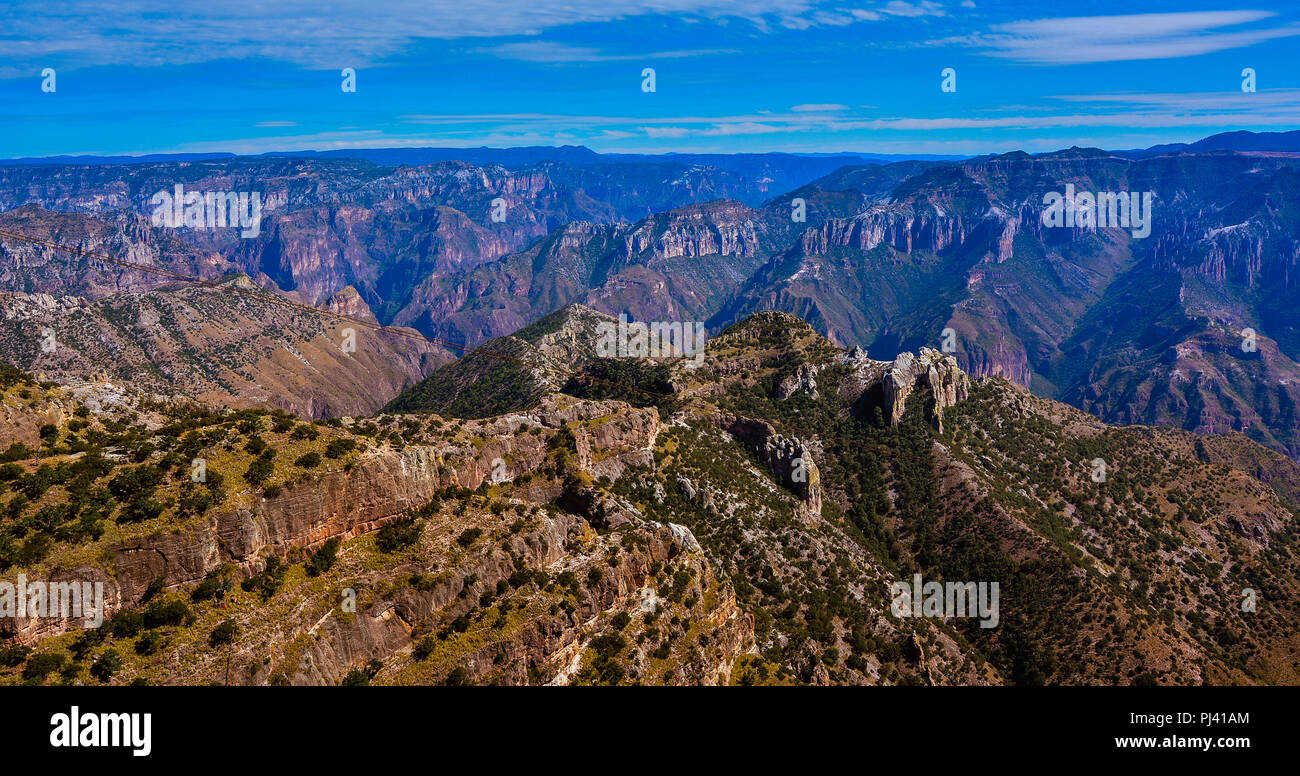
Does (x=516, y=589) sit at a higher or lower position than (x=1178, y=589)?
higher

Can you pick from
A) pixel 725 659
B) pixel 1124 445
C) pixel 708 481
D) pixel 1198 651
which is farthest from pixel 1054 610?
pixel 1124 445

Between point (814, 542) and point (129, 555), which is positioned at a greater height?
point (129, 555)

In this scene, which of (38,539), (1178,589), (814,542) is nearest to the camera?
(38,539)

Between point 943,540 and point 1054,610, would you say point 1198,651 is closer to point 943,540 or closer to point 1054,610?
point 1054,610

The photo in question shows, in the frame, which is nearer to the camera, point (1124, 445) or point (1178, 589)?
point (1178, 589)

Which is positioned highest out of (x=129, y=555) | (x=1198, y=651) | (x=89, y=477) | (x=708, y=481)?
(x=89, y=477)

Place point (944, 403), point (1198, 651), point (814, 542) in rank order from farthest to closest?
point (944, 403), point (814, 542), point (1198, 651)
